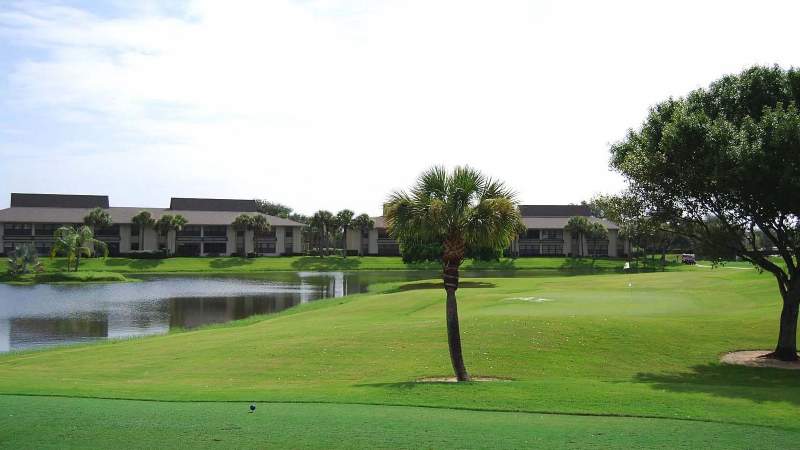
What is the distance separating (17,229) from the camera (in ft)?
400

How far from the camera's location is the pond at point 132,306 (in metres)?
38.0

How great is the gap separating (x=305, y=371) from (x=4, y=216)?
4869 inches

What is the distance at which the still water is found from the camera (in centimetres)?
3805

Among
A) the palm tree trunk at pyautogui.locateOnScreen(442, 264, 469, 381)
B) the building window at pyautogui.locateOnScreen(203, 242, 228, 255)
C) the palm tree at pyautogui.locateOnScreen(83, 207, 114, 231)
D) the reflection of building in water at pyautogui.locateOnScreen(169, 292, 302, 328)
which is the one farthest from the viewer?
the building window at pyautogui.locateOnScreen(203, 242, 228, 255)

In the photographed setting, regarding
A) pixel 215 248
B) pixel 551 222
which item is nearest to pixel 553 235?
pixel 551 222

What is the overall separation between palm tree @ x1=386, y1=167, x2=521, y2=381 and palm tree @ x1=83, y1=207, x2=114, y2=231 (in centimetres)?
11576

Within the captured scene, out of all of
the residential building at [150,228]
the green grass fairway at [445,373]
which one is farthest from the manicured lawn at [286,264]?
the green grass fairway at [445,373]

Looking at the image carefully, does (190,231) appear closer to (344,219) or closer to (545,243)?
(344,219)

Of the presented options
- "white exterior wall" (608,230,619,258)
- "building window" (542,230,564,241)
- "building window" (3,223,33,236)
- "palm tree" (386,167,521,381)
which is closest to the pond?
"palm tree" (386,167,521,381)

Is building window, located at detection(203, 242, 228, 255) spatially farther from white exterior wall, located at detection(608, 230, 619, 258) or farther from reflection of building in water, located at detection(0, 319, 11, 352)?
reflection of building in water, located at detection(0, 319, 11, 352)

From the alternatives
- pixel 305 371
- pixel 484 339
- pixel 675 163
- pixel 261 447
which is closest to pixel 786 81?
pixel 675 163

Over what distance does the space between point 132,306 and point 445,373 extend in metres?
38.6

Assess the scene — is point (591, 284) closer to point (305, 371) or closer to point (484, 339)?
point (484, 339)

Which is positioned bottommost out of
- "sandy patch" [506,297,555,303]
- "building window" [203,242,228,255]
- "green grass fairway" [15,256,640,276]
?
"sandy patch" [506,297,555,303]
